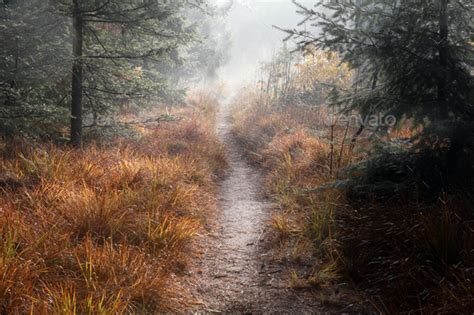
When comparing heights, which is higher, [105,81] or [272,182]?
[105,81]

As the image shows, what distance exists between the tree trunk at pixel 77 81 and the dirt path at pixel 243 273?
366cm

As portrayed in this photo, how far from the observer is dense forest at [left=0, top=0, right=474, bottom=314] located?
329cm

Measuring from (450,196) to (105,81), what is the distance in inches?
275

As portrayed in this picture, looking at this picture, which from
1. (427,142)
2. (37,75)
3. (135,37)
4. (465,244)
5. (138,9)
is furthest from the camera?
(135,37)

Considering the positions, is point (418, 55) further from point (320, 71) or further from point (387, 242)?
point (320, 71)

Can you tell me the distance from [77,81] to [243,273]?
5585mm

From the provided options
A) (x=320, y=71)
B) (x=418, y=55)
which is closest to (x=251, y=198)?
(x=418, y=55)

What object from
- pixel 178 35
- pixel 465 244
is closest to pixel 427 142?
pixel 465 244

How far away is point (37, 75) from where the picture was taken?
6547mm

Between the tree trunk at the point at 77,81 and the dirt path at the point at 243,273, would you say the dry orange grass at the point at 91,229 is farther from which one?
the tree trunk at the point at 77,81

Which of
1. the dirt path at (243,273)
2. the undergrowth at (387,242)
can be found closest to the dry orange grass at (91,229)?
the dirt path at (243,273)

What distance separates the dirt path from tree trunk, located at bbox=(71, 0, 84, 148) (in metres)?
3.66

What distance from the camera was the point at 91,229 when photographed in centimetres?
408

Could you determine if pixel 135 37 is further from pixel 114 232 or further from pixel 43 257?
pixel 43 257
